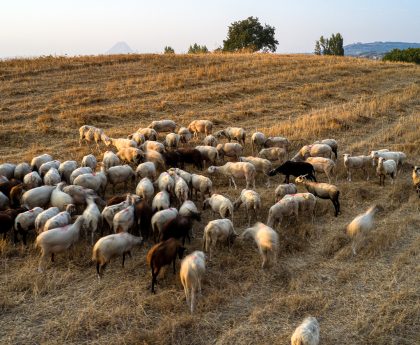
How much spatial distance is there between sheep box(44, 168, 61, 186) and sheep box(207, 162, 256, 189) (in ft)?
13.0

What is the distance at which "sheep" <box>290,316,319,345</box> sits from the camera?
18.8ft

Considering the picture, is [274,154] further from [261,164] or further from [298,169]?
[298,169]

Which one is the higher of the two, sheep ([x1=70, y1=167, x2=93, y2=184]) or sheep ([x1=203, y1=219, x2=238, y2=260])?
sheep ([x1=70, y1=167, x2=93, y2=184])

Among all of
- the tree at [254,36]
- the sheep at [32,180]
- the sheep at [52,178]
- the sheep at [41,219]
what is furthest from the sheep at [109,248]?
the tree at [254,36]

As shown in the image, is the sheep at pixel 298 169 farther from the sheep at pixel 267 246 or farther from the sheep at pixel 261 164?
the sheep at pixel 267 246

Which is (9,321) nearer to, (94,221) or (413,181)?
(94,221)

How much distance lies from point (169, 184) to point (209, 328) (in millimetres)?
4615

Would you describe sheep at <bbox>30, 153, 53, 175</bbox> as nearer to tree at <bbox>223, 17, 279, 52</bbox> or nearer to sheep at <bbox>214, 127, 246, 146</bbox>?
sheep at <bbox>214, 127, 246, 146</bbox>

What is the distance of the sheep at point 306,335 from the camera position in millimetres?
5734

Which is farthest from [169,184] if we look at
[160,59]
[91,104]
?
[160,59]

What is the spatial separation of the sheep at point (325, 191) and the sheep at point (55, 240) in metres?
5.69

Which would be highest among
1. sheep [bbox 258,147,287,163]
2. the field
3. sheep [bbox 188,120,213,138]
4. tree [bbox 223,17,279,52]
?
tree [bbox 223,17,279,52]

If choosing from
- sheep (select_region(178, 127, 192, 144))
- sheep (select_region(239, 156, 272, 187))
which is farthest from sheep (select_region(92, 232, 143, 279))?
sheep (select_region(178, 127, 192, 144))

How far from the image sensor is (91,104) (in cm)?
2177
